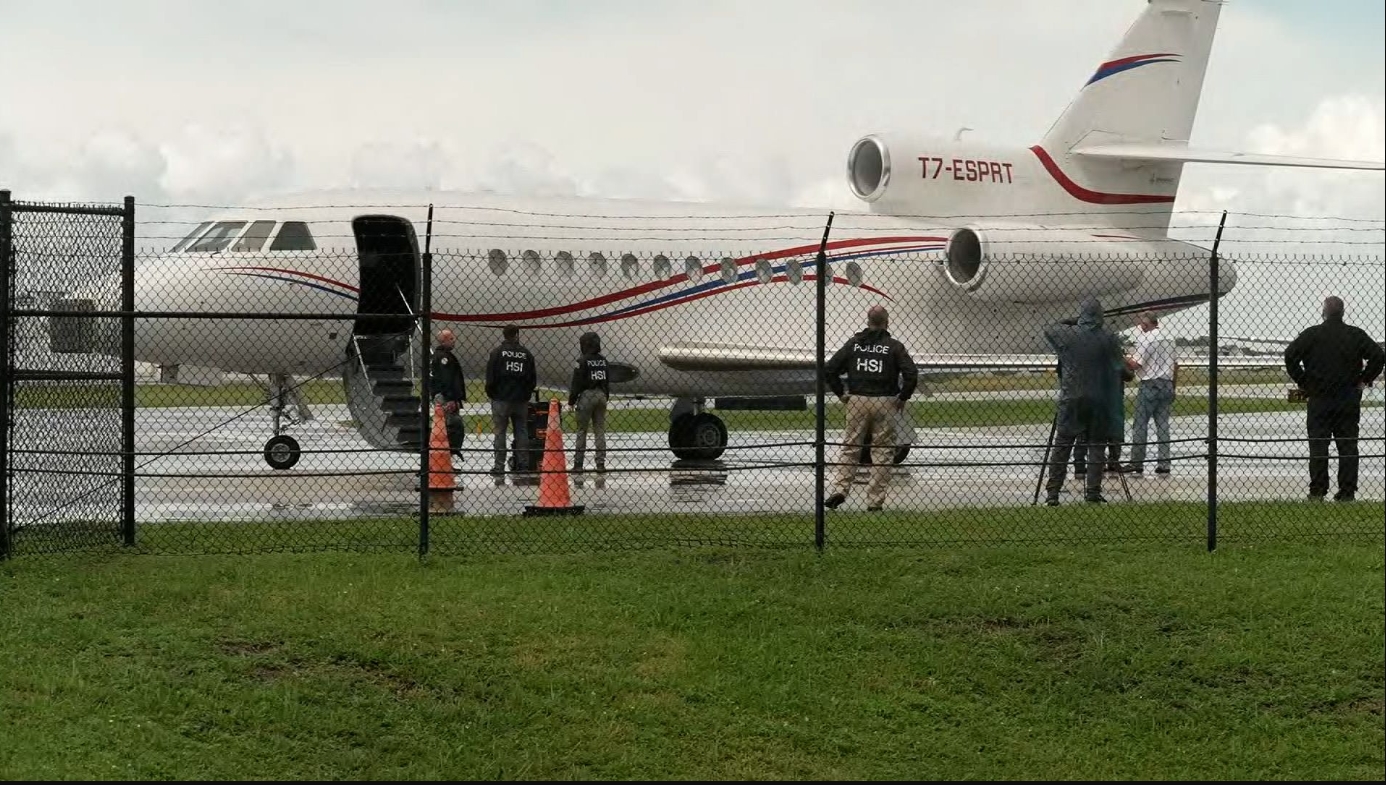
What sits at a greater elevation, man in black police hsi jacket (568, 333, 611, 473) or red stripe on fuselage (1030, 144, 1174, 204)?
red stripe on fuselage (1030, 144, 1174, 204)

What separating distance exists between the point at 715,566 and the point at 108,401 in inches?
175

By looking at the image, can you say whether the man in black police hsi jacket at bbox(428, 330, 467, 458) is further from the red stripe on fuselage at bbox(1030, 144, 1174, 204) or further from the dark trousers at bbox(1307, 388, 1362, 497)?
the red stripe on fuselage at bbox(1030, 144, 1174, 204)

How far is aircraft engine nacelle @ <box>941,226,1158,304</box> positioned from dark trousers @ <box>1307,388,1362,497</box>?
28.1 ft

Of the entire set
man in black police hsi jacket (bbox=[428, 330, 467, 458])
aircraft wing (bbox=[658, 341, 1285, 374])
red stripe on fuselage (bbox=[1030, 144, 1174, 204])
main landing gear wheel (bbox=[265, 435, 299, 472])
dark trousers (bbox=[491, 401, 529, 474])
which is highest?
red stripe on fuselage (bbox=[1030, 144, 1174, 204])

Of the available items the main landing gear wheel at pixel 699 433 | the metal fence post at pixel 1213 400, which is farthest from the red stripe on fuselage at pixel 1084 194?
the metal fence post at pixel 1213 400

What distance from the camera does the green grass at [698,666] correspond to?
329 inches

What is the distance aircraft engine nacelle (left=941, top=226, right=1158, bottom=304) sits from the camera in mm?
23781

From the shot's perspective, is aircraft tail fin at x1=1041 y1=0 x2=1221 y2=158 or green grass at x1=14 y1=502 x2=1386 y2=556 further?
aircraft tail fin at x1=1041 y1=0 x2=1221 y2=158

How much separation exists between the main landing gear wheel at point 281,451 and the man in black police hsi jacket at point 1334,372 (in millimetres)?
9769

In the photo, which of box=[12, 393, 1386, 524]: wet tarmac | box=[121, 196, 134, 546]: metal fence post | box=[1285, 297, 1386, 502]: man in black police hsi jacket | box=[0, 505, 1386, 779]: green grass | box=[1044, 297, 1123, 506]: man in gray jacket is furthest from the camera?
box=[1285, 297, 1386, 502]: man in black police hsi jacket

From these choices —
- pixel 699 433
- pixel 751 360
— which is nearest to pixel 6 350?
pixel 699 433

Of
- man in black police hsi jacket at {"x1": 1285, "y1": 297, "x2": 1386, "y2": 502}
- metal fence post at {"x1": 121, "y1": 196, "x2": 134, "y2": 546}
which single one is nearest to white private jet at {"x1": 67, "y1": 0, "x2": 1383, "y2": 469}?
man in black police hsi jacket at {"x1": 1285, "y1": 297, "x2": 1386, "y2": 502}

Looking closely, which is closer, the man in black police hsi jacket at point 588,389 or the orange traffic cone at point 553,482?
the orange traffic cone at point 553,482

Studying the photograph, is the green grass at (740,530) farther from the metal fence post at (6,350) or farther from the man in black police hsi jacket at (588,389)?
the man in black police hsi jacket at (588,389)
